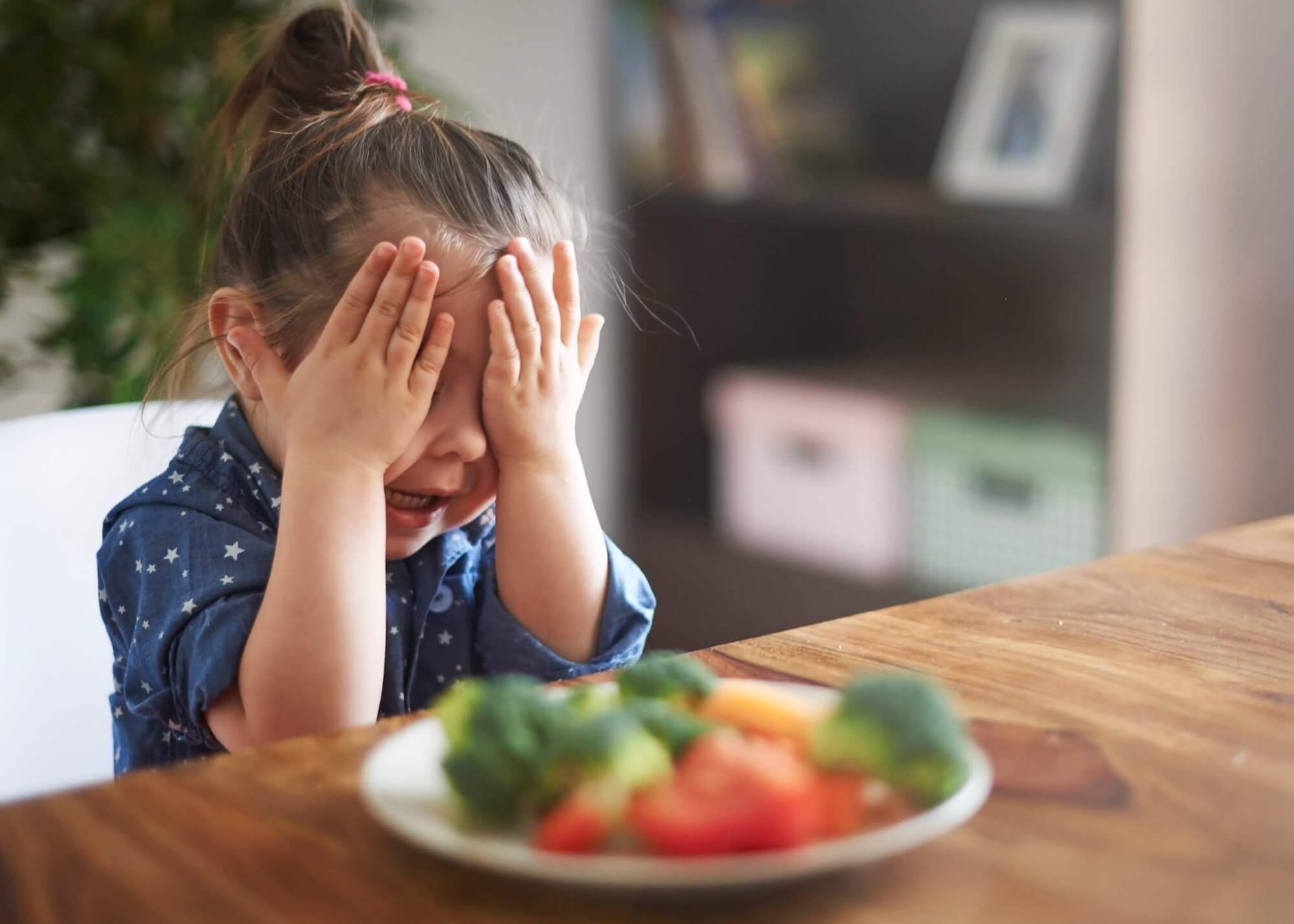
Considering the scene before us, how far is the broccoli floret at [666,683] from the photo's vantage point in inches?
20.4

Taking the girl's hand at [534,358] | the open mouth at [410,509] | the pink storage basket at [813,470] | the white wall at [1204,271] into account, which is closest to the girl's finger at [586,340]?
the girl's hand at [534,358]

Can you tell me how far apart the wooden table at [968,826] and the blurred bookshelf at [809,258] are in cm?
130

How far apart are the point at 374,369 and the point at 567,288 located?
0.46ft

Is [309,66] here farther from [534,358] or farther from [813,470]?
[813,470]

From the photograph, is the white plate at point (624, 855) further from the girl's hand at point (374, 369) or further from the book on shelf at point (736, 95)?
the book on shelf at point (736, 95)

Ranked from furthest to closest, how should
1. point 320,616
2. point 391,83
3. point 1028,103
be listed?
point 1028,103
point 391,83
point 320,616

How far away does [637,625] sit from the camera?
0.96 m

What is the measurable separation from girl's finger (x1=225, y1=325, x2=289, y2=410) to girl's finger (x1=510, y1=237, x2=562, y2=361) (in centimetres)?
16

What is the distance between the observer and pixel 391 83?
1.03 meters

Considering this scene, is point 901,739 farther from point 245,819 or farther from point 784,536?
point 784,536

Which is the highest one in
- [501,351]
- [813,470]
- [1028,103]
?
[1028,103]

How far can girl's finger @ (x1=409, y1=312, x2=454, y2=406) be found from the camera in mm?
825

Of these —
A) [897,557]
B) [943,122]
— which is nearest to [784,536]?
[897,557]

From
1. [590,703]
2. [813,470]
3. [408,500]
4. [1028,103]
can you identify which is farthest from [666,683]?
[813,470]
